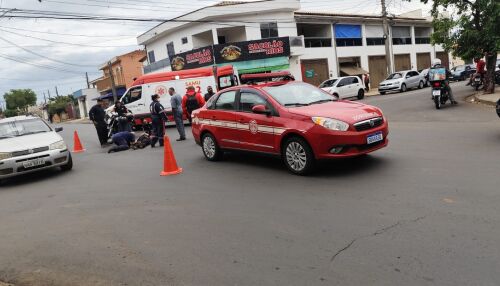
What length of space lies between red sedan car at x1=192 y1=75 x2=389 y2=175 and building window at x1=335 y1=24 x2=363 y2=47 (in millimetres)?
31122

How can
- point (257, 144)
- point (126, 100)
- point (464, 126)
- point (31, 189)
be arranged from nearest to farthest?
point (257, 144) → point (31, 189) → point (464, 126) → point (126, 100)

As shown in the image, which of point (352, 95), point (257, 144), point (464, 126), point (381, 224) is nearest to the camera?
point (381, 224)

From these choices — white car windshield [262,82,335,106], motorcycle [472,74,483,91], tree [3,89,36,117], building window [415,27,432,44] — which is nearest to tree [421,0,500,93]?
motorcycle [472,74,483,91]

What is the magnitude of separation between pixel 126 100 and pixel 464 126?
15.1m

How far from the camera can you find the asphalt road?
375 cm

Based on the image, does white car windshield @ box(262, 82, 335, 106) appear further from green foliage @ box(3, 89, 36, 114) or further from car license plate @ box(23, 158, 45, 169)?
green foliage @ box(3, 89, 36, 114)

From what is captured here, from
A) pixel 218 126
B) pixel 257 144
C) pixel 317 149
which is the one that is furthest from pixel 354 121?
pixel 218 126

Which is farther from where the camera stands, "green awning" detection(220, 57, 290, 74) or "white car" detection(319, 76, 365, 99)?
"green awning" detection(220, 57, 290, 74)

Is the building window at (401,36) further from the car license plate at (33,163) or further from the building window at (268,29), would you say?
the car license plate at (33,163)

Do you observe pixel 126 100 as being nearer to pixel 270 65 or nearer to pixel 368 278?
pixel 270 65

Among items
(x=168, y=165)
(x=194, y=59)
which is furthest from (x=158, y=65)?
(x=168, y=165)

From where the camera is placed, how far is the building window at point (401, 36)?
4472cm

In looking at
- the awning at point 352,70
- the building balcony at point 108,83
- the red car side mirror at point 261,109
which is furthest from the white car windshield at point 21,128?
the building balcony at point 108,83

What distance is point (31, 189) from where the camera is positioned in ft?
28.3
